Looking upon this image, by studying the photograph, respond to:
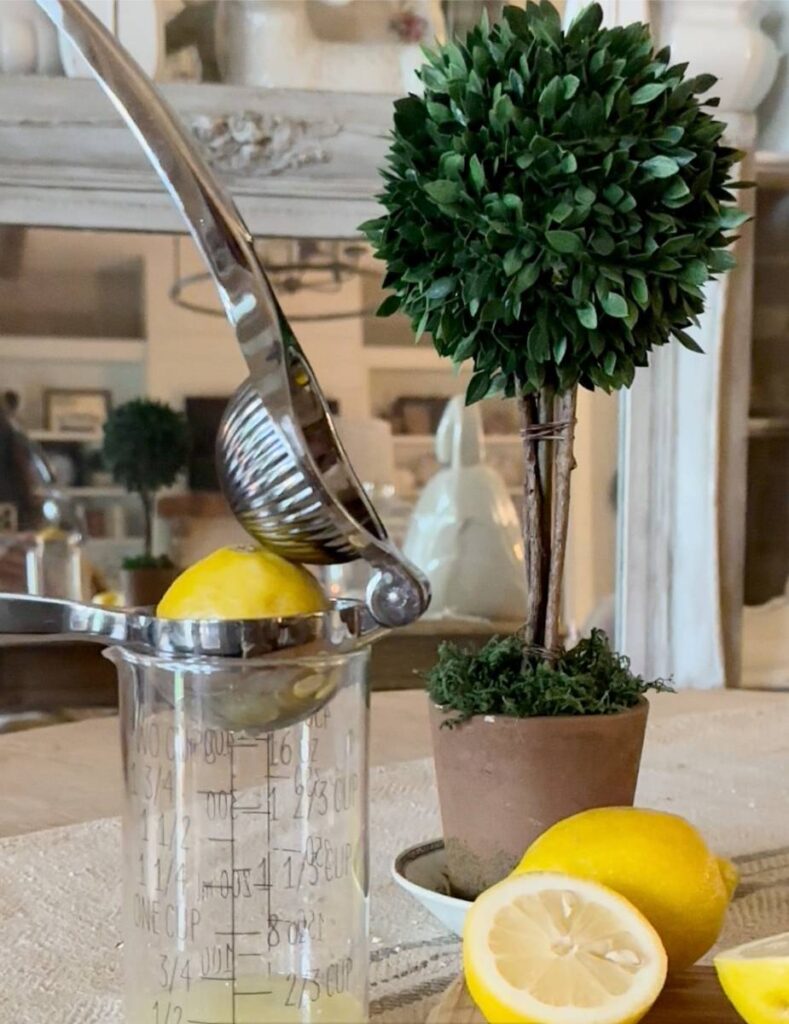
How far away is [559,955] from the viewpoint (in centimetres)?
42

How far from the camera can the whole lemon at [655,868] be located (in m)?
0.46

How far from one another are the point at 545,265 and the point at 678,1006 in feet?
1.08

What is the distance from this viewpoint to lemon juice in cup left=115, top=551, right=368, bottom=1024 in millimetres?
446

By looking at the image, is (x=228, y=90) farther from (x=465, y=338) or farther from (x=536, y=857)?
(x=536, y=857)

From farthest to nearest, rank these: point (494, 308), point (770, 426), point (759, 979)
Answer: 1. point (770, 426)
2. point (494, 308)
3. point (759, 979)

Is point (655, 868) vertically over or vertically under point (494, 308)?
under

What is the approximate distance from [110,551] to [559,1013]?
117 centimetres

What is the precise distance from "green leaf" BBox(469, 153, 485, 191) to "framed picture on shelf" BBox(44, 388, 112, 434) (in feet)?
3.43

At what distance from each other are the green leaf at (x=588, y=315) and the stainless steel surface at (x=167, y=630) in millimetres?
182

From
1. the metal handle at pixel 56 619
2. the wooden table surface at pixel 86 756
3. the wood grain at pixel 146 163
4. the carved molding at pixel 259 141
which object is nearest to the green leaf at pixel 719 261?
the metal handle at pixel 56 619

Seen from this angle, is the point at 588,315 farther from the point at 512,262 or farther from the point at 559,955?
the point at 559,955

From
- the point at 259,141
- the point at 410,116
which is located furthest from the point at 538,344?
the point at 259,141

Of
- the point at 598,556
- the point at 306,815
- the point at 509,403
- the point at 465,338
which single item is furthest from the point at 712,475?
the point at 306,815

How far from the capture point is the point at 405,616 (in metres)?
0.47
